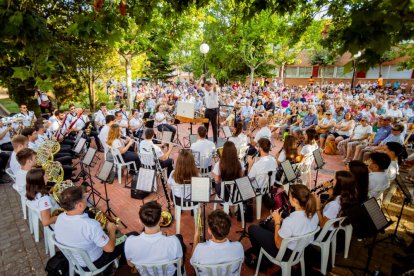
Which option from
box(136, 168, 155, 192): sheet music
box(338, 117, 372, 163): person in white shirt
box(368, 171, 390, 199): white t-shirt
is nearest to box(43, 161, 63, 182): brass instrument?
box(136, 168, 155, 192): sheet music

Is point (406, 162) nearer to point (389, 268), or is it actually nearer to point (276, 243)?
point (389, 268)

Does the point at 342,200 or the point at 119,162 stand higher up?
the point at 342,200

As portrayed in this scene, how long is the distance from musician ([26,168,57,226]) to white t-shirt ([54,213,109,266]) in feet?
2.55

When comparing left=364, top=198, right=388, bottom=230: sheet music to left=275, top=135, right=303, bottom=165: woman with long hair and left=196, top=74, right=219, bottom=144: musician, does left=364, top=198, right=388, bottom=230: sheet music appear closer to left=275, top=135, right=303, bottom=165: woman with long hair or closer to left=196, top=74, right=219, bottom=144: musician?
left=275, top=135, right=303, bottom=165: woman with long hair

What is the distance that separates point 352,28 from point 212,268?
9.10 ft

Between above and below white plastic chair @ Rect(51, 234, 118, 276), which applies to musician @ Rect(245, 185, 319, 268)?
above

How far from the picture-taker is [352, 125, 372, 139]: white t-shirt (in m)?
7.99

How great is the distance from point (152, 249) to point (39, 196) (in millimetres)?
2056

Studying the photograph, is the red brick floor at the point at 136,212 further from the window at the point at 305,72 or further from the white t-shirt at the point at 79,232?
the window at the point at 305,72

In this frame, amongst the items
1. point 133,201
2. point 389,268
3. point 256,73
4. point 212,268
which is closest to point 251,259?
point 212,268

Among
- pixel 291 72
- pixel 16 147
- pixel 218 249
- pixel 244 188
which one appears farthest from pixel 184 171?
pixel 291 72

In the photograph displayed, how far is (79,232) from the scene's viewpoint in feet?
8.87

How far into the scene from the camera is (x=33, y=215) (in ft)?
13.7

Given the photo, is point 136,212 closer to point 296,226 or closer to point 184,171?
point 184,171
